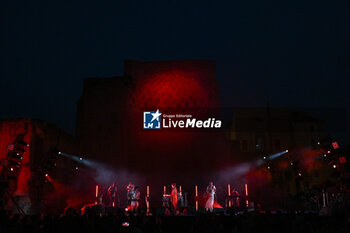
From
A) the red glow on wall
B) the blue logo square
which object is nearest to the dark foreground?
the blue logo square

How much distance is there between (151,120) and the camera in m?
27.3

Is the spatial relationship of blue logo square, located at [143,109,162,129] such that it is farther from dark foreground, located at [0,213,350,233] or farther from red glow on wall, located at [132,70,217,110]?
dark foreground, located at [0,213,350,233]

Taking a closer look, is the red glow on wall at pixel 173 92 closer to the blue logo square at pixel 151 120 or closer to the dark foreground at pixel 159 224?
the blue logo square at pixel 151 120

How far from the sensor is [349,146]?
37.5 meters

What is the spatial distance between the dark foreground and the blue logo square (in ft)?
47.4

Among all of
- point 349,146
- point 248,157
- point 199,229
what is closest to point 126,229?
point 199,229

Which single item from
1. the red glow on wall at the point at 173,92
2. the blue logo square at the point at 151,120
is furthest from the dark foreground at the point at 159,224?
the red glow on wall at the point at 173,92

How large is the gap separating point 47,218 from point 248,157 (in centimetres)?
2271

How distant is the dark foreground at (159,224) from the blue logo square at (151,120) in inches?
569

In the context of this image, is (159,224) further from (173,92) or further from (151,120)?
(173,92)

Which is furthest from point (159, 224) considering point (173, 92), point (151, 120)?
point (173, 92)

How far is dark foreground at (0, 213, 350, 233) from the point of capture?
9711 mm

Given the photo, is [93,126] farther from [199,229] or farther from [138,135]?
[199,229]

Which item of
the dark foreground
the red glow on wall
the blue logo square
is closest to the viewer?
the dark foreground
